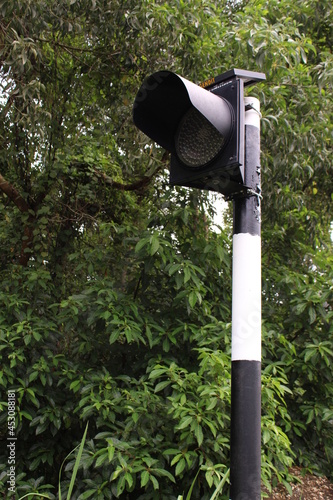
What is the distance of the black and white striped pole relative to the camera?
1690mm

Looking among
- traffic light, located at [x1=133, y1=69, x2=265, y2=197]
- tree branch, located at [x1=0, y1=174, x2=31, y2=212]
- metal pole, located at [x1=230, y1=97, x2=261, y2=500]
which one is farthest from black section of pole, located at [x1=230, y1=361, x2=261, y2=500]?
tree branch, located at [x1=0, y1=174, x2=31, y2=212]

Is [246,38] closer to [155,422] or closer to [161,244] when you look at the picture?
[161,244]

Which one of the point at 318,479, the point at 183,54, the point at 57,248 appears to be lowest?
the point at 318,479

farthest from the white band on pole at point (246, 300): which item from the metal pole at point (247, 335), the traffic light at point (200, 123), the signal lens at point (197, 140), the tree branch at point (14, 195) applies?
the tree branch at point (14, 195)

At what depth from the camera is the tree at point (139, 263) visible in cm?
307

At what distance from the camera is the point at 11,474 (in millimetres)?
3211

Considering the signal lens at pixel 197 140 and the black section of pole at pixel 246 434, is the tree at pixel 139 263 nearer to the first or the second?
the black section of pole at pixel 246 434

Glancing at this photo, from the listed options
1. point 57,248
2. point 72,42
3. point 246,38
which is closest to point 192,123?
point 246,38

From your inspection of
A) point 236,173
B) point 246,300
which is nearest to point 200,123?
point 236,173

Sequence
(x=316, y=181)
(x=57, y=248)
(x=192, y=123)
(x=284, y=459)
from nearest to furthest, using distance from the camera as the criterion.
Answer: (x=192, y=123)
(x=284, y=459)
(x=57, y=248)
(x=316, y=181)

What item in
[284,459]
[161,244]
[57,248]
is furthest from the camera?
[57,248]

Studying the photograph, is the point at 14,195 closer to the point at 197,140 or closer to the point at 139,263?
the point at 139,263

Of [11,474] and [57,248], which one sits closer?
[11,474]

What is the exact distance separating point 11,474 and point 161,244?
1866 millimetres
